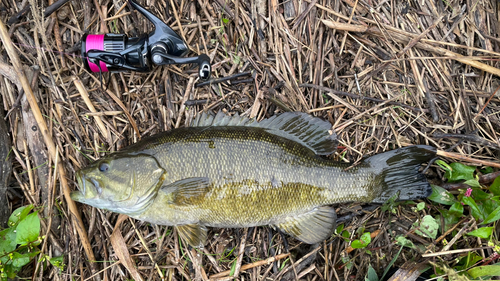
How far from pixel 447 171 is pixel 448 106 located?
2.42ft

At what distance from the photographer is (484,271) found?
294cm

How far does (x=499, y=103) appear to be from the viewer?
3439 millimetres

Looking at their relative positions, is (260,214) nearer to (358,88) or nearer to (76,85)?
(358,88)

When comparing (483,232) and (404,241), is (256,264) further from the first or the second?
(483,232)

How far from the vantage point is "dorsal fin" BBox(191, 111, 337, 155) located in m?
3.17

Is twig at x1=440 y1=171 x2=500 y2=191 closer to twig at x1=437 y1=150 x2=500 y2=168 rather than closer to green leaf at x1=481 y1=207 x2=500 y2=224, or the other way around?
twig at x1=437 y1=150 x2=500 y2=168

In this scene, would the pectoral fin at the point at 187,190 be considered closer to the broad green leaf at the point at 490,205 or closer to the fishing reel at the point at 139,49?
the fishing reel at the point at 139,49

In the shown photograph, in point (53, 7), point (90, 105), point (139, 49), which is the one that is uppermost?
point (53, 7)

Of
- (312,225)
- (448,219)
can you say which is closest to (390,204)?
(448,219)

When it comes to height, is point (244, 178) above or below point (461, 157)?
above

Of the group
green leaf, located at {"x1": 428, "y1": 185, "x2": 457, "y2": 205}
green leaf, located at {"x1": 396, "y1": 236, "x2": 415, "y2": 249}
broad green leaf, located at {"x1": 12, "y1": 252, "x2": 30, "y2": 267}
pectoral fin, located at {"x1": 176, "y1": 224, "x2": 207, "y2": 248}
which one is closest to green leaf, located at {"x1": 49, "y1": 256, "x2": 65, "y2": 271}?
broad green leaf, located at {"x1": 12, "y1": 252, "x2": 30, "y2": 267}

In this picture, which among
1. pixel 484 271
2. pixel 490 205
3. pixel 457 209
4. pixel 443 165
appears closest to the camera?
pixel 484 271

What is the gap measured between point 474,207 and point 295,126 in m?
1.98

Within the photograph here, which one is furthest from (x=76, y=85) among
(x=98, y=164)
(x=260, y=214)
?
(x=260, y=214)
